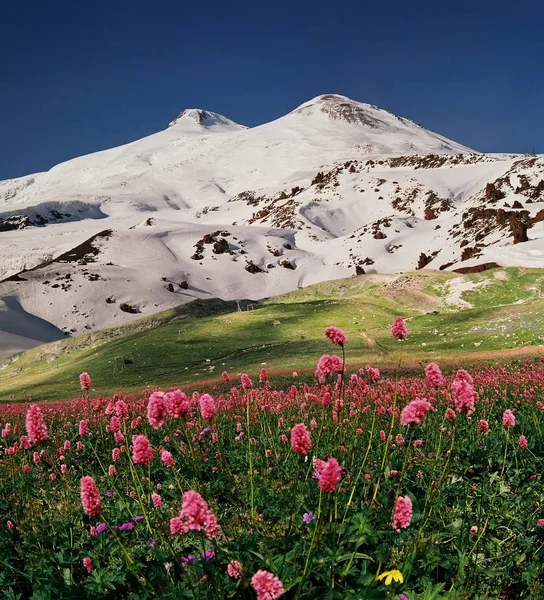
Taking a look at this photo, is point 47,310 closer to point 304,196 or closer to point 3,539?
point 3,539

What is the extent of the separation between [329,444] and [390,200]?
17238 centimetres

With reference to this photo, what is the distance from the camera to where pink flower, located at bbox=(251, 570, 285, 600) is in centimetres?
248

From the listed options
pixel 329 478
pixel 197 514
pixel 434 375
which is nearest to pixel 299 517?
pixel 434 375

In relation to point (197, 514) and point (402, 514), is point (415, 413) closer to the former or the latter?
point (402, 514)

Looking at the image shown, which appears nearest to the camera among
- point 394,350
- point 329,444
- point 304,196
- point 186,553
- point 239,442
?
point 186,553

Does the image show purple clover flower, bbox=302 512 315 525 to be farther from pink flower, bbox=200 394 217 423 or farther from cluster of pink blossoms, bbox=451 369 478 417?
cluster of pink blossoms, bbox=451 369 478 417

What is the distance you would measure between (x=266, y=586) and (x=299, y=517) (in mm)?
2114

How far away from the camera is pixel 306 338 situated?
39125 mm

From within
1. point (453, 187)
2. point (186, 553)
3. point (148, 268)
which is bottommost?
point (186, 553)

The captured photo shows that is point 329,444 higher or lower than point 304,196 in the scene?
lower

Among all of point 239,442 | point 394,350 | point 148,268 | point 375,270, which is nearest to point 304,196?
point 375,270

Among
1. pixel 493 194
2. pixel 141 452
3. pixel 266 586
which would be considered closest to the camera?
pixel 266 586

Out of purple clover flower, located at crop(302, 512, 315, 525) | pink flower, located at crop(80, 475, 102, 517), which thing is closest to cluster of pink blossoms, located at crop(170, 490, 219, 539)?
pink flower, located at crop(80, 475, 102, 517)

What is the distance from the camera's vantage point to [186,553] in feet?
14.4
